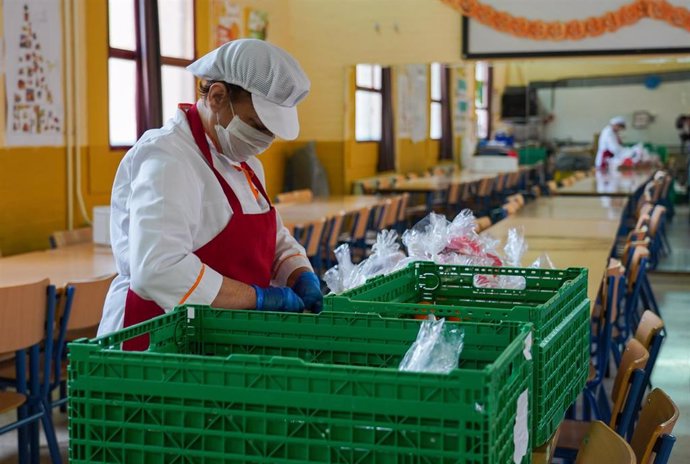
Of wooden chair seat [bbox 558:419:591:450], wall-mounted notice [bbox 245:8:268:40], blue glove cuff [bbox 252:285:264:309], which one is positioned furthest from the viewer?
wall-mounted notice [bbox 245:8:268:40]

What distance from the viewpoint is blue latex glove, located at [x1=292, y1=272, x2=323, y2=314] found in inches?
90.3

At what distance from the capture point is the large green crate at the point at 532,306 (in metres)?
1.71

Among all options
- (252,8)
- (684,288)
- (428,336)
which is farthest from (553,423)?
(252,8)

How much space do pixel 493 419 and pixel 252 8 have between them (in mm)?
8270

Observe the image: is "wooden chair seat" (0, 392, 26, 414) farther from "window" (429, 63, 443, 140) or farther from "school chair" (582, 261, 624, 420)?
"window" (429, 63, 443, 140)

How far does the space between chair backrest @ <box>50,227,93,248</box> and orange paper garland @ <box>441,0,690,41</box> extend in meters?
4.78

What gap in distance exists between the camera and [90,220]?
6.63 meters

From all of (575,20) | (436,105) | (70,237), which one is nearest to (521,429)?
(70,237)

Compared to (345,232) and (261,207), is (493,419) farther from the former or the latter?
(345,232)

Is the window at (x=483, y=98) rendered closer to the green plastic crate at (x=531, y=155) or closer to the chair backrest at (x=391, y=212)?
the green plastic crate at (x=531, y=155)

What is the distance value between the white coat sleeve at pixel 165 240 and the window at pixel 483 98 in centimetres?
768

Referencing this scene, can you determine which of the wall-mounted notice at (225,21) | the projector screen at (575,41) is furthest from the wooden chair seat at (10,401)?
the projector screen at (575,41)

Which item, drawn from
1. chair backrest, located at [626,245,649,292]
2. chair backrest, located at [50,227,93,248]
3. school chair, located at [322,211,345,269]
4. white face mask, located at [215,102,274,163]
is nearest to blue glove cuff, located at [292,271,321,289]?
white face mask, located at [215,102,274,163]

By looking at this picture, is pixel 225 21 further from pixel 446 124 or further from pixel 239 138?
pixel 239 138
